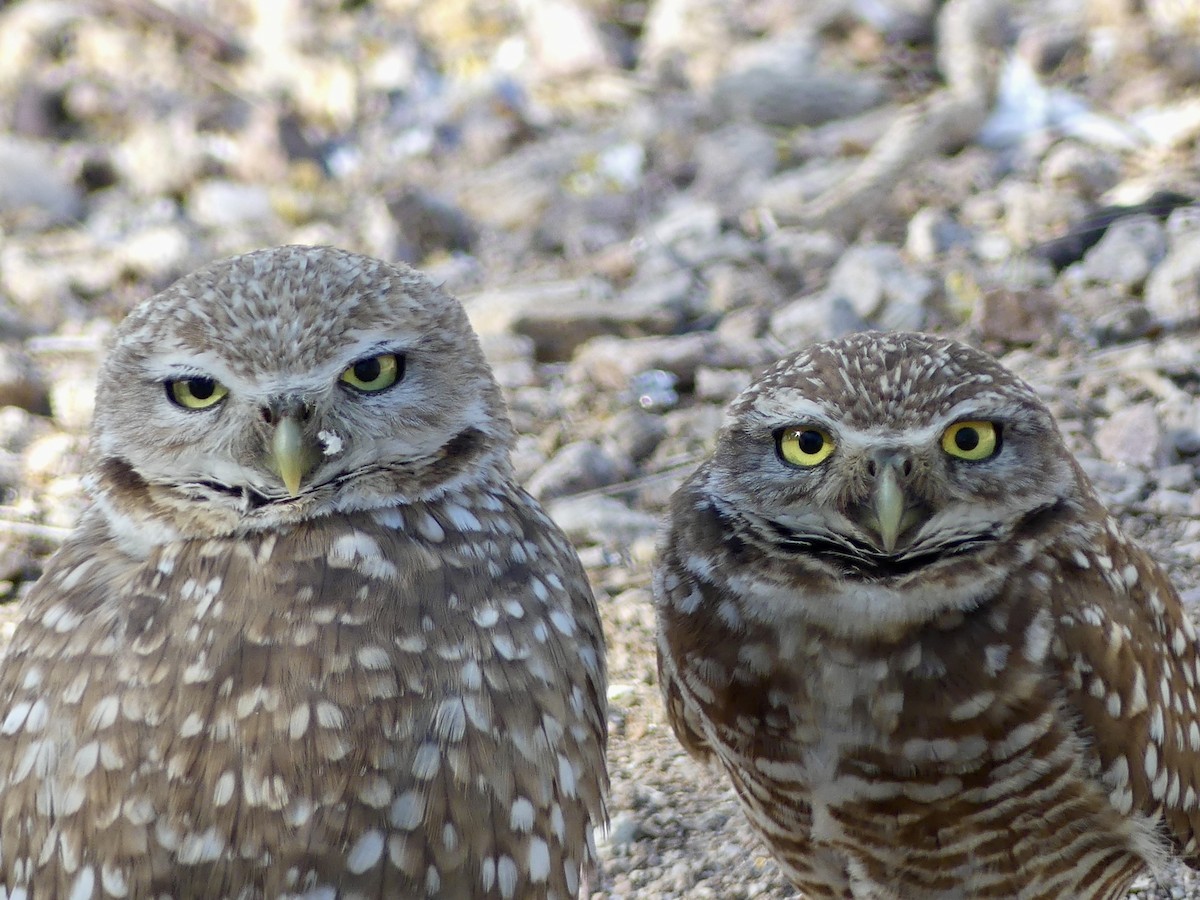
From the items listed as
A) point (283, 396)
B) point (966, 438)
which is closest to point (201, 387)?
point (283, 396)

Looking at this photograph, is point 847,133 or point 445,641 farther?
point 847,133

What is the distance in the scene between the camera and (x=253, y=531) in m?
2.41

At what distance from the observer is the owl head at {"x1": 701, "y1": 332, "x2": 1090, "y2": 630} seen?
96.2 inches

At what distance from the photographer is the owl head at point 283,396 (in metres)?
2.32

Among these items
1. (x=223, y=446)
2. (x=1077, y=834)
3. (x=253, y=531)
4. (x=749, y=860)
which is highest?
(x=223, y=446)

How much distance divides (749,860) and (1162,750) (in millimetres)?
1012

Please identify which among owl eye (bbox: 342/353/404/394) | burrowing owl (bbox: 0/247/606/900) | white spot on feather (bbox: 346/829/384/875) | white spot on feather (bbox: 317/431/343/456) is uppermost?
owl eye (bbox: 342/353/404/394)

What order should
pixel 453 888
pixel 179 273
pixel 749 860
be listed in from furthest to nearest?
pixel 179 273, pixel 749 860, pixel 453 888

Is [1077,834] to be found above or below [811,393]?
below

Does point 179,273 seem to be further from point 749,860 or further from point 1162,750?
point 1162,750

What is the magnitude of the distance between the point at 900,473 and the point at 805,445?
0.20 metres

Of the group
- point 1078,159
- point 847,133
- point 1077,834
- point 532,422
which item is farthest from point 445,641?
point 847,133

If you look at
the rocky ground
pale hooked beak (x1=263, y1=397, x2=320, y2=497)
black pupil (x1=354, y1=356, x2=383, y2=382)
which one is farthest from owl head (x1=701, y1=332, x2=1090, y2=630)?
the rocky ground

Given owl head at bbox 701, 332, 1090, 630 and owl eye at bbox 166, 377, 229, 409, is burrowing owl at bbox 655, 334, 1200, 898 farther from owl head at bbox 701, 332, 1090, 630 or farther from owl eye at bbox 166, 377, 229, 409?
owl eye at bbox 166, 377, 229, 409
